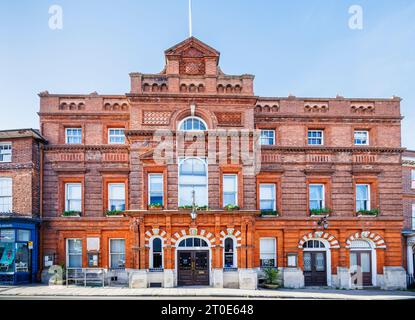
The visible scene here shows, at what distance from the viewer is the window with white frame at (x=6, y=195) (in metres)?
22.9

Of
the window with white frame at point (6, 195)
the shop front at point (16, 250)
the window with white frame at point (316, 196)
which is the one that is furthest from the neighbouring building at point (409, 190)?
the window with white frame at point (6, 195)

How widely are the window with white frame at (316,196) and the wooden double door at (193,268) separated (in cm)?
758

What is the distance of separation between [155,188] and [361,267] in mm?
13763

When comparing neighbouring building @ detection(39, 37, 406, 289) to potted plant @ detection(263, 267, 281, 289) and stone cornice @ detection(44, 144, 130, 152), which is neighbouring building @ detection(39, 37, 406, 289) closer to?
stone cornice @ detection(44, 144, 130, 152)

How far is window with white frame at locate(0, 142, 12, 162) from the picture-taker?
76.9ft

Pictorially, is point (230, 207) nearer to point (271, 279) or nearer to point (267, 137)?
point (271, 279)

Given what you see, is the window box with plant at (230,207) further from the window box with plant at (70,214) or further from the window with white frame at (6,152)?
the window with white frame at (6,152)

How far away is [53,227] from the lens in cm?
2338

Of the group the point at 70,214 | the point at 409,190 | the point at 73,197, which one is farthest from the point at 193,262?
the point at 409,190

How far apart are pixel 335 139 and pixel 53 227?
1890 cm

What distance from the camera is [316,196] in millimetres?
24000

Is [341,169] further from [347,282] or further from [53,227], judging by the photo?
[53,227]

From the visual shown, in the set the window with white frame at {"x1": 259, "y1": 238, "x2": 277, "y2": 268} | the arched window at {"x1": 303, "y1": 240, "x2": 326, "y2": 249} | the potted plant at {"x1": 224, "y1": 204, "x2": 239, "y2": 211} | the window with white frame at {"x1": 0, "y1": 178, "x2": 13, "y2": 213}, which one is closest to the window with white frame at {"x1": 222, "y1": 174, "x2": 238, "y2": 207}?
the potted plant at {"x1": 224, "y1": 204, "x2": 239, "y2": 211}
